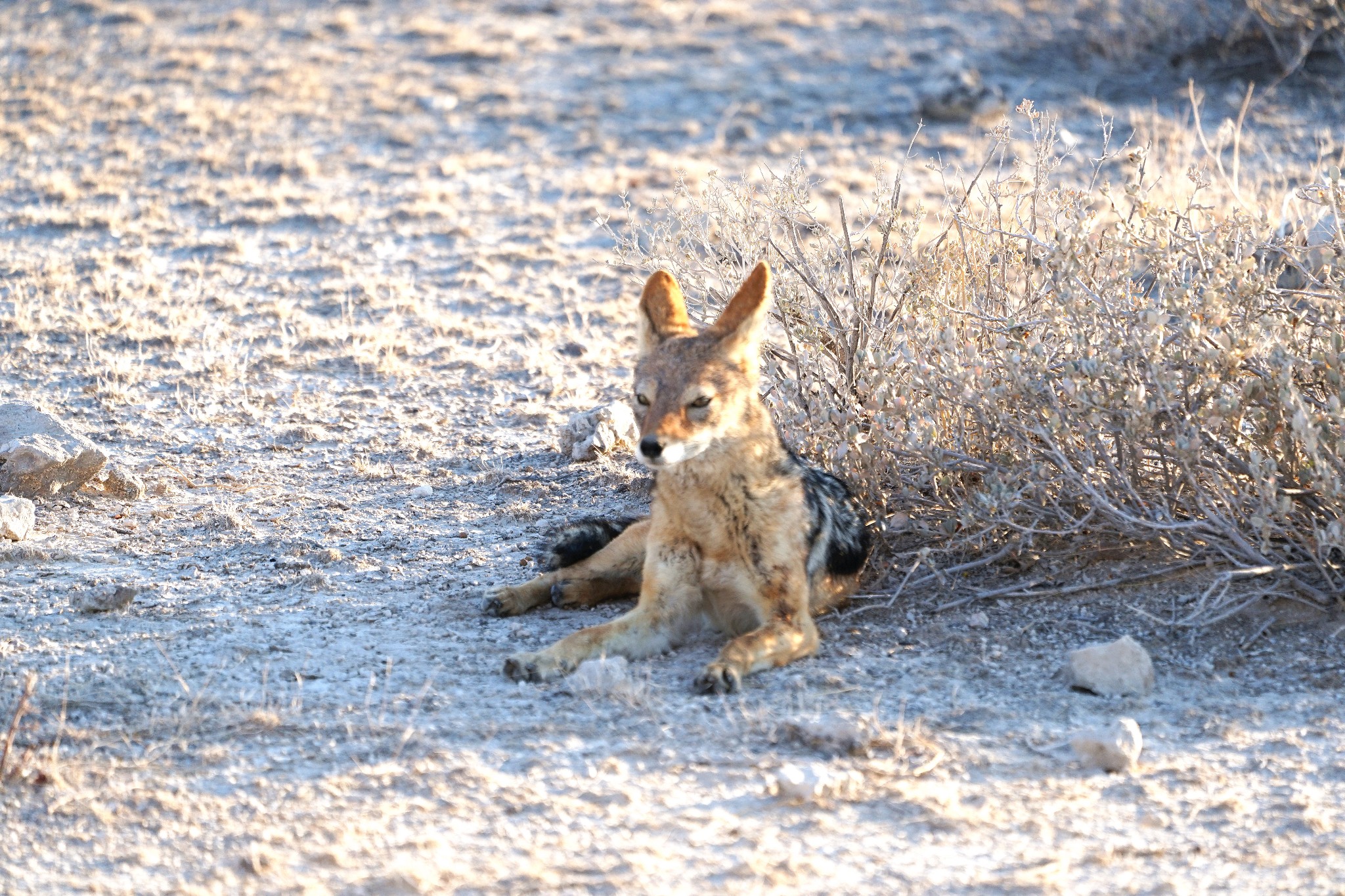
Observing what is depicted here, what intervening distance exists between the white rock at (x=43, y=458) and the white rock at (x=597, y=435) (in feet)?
7.19

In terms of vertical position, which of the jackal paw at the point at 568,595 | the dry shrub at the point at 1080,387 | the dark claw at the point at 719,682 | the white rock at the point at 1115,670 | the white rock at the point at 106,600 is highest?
the dry shrub at the point at 1080,387

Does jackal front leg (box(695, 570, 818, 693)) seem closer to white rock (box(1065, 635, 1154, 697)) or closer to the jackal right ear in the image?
white rock (box(1065, 635, 1154, 697))

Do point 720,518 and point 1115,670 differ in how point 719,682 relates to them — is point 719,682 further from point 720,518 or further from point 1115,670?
point 1115,670

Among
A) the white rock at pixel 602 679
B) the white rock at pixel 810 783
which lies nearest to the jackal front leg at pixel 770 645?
the white rock at pixel 602 679

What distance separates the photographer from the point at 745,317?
5219mm

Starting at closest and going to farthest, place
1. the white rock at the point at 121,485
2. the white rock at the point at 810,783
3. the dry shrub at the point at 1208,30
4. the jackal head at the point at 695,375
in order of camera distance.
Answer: the white rock at the point at 810,783 < the jackal head at the point at 695,375 < the white rock at the point at 121,485 < the dry shrub at the point at 1208,30

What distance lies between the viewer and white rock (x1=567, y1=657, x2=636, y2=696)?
4.64 meters

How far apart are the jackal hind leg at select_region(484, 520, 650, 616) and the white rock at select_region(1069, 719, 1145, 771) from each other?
2087 millimetres

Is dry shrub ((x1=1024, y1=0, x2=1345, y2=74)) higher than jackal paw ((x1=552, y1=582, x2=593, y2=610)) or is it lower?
higher

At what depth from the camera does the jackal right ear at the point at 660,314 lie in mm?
5398

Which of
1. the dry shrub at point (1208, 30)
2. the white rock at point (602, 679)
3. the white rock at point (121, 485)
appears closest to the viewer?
the white rock at point (602, 679)

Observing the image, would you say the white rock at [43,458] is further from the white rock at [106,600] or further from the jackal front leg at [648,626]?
the jackal front leg at [648,626]

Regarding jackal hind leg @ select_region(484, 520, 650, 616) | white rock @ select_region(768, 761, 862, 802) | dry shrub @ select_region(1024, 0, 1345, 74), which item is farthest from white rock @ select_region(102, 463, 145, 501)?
dry shrub @ select_region(1024, 0, 1345, 74)

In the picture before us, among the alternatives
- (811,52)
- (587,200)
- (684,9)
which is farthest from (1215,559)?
(684,9)
